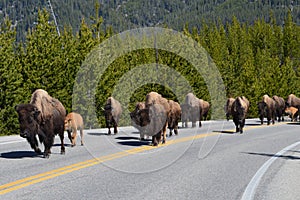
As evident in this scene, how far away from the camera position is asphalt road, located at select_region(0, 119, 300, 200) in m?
7.58

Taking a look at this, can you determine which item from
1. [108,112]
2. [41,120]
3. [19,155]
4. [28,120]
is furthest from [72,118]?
[108,112]

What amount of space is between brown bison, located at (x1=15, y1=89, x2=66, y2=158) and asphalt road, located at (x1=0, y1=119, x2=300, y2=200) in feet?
1.66

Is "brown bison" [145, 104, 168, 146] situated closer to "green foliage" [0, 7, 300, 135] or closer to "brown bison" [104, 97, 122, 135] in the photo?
"brown bison" [104, 97, 122, 135]

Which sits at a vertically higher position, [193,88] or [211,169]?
[193,88]

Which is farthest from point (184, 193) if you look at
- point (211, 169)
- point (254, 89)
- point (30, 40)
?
point (254, 89)

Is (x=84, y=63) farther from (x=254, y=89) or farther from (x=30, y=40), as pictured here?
(x=254, y=89)

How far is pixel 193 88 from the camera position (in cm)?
5369

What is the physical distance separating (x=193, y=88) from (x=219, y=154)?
132ft

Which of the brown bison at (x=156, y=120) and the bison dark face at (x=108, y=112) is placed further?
the bison dark face at (x=108, y=112)

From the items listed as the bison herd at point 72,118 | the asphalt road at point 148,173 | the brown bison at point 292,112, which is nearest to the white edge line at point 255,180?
the asphalt road at point 148,173

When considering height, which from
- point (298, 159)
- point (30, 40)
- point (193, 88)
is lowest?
point (298, 159)

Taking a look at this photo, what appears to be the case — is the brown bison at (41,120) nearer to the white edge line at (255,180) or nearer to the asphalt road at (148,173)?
the asphalt road at (148,173)

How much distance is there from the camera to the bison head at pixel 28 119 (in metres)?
10.5

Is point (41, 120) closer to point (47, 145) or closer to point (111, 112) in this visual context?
point (47, 145)
